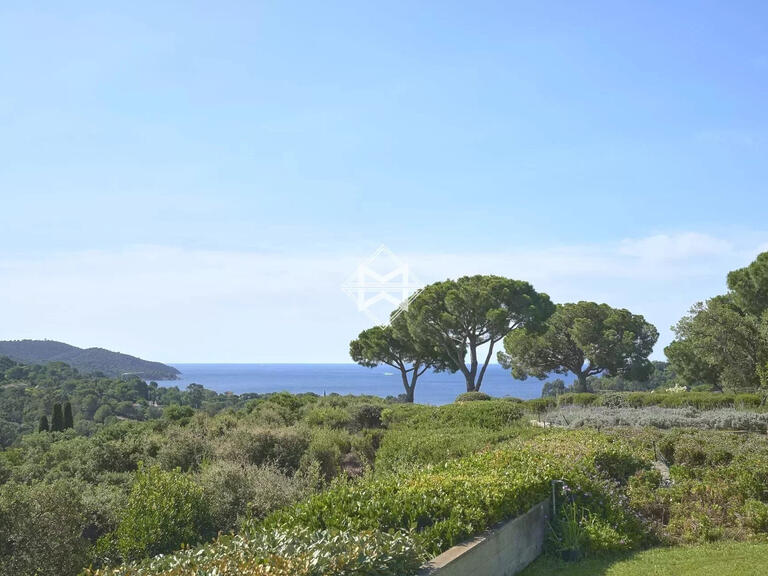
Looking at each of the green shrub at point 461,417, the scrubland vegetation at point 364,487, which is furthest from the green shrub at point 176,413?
the green shrub at point 461,417

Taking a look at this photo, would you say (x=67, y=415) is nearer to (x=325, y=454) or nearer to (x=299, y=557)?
(x=325, y=454)

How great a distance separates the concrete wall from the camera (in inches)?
169

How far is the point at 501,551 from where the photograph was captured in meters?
5.04

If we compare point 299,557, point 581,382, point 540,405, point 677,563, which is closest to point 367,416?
point 540,405

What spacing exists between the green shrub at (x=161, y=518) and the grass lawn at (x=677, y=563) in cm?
304

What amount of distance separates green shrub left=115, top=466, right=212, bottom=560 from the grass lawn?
3042mm

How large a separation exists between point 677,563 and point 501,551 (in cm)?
151

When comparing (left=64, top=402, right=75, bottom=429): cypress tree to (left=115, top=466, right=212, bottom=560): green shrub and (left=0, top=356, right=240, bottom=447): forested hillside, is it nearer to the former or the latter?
(left=0, top=356, right=240, bottom=447): forested hillside

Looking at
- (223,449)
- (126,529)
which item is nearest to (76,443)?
(223,449)

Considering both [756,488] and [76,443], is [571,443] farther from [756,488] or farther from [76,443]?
[76,443]

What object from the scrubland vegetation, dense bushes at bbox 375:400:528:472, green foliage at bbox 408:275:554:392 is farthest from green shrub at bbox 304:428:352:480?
green foliage at bbox 408:275:554:392

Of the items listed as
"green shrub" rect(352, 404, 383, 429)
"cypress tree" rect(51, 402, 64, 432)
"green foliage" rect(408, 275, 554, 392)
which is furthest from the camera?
"green foliage" rect(408, 275, 554, 392)

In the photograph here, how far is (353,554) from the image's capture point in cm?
371

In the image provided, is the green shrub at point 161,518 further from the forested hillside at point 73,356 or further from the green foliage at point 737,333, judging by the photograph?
the forested hillside at point 73,356
